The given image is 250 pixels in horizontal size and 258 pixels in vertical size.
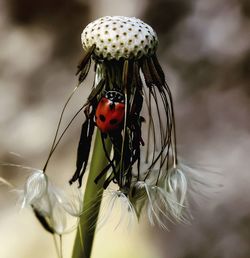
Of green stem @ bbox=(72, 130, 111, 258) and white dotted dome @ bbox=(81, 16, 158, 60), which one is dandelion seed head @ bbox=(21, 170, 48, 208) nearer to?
green stem @ bbox=(72, 130, 111, 258)

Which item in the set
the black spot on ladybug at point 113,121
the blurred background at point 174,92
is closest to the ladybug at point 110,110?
the black spot on ladybug at point 113,121

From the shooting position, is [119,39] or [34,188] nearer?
[119,39]

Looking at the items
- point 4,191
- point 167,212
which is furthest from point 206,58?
point 167,212

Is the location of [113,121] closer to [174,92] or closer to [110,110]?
[110,110]

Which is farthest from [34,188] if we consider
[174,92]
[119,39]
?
→ [174,92]

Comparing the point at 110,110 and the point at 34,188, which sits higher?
the point at 110,110

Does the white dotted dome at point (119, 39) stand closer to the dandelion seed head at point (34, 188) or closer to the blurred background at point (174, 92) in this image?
the dandelion seed head at point (34, 188)

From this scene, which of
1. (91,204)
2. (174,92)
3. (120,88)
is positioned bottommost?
(174,92)

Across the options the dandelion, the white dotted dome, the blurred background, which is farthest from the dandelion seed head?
the blurred background
